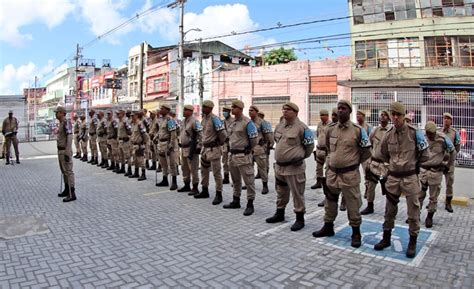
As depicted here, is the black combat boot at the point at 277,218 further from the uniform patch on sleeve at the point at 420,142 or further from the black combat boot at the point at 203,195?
the uniform patch on sleeve at the point at 420,142

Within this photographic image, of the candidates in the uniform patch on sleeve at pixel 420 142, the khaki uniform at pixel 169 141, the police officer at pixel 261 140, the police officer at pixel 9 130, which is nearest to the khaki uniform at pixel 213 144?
the police officer at pixel 261 140

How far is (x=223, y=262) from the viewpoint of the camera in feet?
14.4

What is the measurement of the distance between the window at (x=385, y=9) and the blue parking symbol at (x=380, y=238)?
1911 centimetres

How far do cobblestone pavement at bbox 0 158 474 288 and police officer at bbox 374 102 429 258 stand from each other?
1.47 feet

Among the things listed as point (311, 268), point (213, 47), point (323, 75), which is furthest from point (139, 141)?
point (213, 47)

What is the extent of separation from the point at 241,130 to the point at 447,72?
62.3 ft

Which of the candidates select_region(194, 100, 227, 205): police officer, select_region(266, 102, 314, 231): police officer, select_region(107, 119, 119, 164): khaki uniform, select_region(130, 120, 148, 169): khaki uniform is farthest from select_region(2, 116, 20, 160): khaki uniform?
select_region(266, 102, 314, 231): police officer

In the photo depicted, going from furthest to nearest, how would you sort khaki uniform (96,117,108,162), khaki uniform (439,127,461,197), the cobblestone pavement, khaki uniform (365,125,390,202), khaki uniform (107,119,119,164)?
khaki uniform (96,117,108,162) → khaki uniform (107,119,119,164) → khaki uniform (439,127,461,197) → khaki uniform (365,125,390,202) → the cobblestone pavement

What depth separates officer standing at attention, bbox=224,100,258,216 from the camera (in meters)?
6.71

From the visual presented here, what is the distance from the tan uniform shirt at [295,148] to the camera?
18.6 feet

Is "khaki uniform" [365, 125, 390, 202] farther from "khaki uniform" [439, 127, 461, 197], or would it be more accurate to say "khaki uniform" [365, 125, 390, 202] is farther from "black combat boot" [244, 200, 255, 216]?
"black combat boot" [244, 200, 255, 216]

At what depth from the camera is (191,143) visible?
8.05 metres

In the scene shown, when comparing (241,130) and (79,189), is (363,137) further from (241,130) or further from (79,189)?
(79,189)

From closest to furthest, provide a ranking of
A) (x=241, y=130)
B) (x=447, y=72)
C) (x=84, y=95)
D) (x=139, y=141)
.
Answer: (x=241, y=130), (x=139, y=141), (x=447, y=72), (x=84, y=95)
